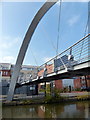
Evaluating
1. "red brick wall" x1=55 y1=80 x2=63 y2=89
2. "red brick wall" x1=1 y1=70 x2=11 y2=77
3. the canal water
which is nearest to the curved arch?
the canal water

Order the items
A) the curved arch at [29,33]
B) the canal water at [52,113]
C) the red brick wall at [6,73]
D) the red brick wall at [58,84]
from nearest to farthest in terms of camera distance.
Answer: the canal water at [52,113] → the curved arch at [29,33] → the red brick wall at [58,84] → the red brick wall at [6,73]

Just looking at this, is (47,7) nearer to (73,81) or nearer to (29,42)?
(29,42)

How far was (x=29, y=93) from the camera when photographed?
29562 millimetres

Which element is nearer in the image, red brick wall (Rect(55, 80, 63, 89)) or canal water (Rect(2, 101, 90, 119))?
canal water (Rect(2, 101, 90, 119))

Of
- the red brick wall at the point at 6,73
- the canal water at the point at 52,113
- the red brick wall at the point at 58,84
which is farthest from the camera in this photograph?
the red brick wall at the point at 6,73

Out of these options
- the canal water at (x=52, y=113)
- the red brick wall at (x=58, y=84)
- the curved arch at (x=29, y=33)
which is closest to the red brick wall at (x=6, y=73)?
the red brick wall at (x=58, y=84)

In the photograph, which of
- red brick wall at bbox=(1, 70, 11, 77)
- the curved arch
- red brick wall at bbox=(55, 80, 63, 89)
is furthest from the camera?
red brick wall at bbox=(1, 70, 11, 77)

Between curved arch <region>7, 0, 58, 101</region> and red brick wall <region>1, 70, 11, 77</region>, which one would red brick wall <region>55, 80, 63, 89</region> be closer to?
red brick wall <region>1, 70, 11, 77</region>

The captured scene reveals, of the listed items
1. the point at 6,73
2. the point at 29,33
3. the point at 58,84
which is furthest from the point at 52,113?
the point at 6,73

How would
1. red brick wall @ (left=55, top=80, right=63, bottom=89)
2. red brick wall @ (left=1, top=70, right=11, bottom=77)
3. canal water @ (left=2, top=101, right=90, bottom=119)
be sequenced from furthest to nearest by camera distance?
red brick wall @ (left=1, top=70, right=11, bottom=77)
red brick wall @ (left=55, top=80, right=63, bottom=89)
canal water @ (left=2, top=101, right=90, bottom=119)

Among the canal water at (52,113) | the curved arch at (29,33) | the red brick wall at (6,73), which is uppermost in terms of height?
the curved arch at (29,33)

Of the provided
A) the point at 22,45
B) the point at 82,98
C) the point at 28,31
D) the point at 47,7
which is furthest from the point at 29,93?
the point at 47,7

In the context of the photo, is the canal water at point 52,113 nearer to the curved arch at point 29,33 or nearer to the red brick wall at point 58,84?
the curved arch at point 29,33

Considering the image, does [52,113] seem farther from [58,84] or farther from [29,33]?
[58,84]
